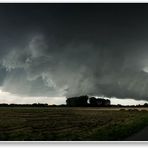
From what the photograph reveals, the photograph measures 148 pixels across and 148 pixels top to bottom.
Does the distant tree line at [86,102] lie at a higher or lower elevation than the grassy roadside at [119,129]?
higher

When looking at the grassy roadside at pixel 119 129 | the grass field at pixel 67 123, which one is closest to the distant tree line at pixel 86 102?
the grass field at pixel 67 123

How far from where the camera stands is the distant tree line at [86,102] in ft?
22.7

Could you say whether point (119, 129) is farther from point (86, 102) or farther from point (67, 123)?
point (67, 123)

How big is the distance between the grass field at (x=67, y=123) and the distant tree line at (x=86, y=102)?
0.09m

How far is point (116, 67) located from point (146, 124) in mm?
968

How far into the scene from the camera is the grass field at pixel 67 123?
6711 millimetres

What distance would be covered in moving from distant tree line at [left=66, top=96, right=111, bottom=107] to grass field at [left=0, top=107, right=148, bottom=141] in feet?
0.29

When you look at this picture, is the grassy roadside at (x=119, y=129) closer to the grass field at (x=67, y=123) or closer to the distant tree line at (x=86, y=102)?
the grass field at (x=67, y=123)

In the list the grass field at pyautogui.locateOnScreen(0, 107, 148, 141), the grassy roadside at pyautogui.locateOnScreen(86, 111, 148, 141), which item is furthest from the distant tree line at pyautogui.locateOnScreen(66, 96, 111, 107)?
the grassy roadside at pyautogui.locateOnScreen(86, 111, 148, 141)

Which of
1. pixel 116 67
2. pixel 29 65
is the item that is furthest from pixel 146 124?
pixel 29 65

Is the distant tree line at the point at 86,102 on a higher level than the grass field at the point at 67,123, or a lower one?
higher

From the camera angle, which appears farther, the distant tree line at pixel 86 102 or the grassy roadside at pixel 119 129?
the distant tree line at pixel 86 102

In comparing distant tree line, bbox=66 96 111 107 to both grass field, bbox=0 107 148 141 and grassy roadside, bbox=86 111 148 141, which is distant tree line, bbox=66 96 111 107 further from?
grassy roadside, bbox=86 111 148 141

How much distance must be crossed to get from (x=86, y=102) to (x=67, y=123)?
436 mm
